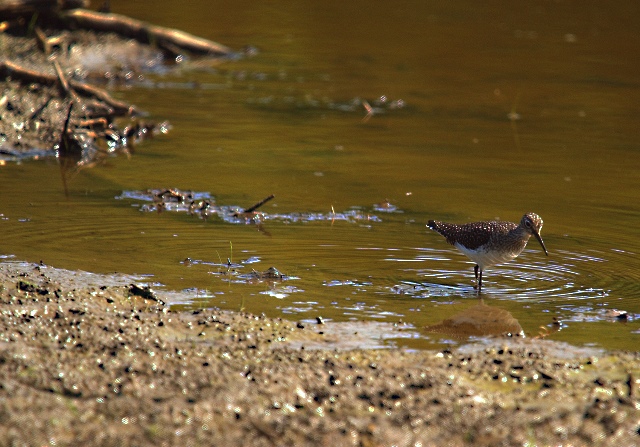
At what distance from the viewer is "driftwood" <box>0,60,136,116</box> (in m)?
14.4

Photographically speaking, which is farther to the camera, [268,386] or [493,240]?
[493,240]

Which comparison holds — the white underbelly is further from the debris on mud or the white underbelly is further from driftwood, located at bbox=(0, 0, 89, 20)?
driftwood, located at bbox=(0, 0, 89, 20)

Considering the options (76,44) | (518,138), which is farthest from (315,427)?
(76,44)

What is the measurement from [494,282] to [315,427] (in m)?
3.63

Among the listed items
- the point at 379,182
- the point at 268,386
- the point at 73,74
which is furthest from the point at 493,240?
the point at 73,74

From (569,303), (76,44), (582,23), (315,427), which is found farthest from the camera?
(582,23)

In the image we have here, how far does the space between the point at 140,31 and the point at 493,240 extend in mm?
13617

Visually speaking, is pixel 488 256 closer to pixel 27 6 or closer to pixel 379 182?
pixel 379 182

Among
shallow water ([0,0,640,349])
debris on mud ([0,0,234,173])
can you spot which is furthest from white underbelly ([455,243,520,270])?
debris on mud ([0,0,234,173])

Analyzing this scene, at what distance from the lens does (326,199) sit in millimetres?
11148

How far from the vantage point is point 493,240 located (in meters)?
8.20

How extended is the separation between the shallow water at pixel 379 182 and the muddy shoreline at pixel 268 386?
66 centimetres

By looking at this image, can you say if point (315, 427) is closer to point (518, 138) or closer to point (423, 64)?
point (518, 138)

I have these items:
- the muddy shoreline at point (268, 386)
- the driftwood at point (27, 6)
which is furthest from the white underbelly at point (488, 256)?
the driftwood at point (27, 6)
